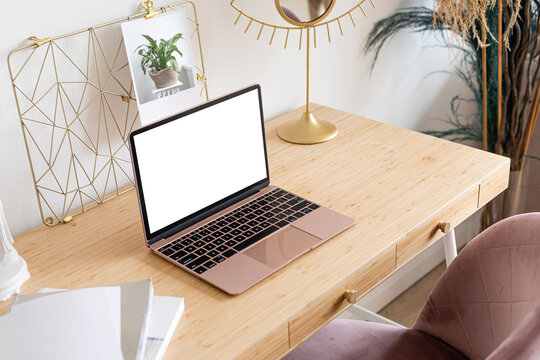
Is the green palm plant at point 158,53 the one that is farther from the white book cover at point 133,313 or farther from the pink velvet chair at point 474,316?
the pink velvet chair at point 474,316

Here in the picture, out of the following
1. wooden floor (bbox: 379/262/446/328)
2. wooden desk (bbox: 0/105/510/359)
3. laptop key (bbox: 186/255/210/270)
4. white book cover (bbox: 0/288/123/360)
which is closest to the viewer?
white book cover (bbox: 0/288/123/360)

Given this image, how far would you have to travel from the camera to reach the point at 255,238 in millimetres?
1140

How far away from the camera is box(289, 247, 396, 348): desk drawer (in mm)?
999

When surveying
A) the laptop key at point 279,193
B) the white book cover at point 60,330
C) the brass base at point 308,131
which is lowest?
the laptop key at point 279,193

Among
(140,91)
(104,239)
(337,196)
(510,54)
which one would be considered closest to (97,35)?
(140,91)

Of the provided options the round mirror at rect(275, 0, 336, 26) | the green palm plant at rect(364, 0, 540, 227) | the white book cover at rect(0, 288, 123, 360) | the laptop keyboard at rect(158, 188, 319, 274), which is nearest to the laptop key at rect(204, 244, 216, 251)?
the laptop keyboard at rect(158, 188, 319, 274)

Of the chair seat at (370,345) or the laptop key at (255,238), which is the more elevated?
the laptop key at (255,238)

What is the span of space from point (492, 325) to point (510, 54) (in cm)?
109

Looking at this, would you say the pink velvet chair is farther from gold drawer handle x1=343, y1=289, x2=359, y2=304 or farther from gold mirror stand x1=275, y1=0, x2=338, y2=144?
gold mirror stand x1=275, y1=0, x2=338, y2=144

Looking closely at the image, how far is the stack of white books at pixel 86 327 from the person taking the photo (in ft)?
2.68

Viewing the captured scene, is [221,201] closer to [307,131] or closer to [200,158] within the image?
[200,158]

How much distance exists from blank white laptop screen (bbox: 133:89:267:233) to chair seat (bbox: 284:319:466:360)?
1.09ft

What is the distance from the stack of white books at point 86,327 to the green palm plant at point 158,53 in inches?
19.5

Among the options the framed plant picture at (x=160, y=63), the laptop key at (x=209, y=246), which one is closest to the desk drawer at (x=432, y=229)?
the laptop key at (x=209, y=246)
